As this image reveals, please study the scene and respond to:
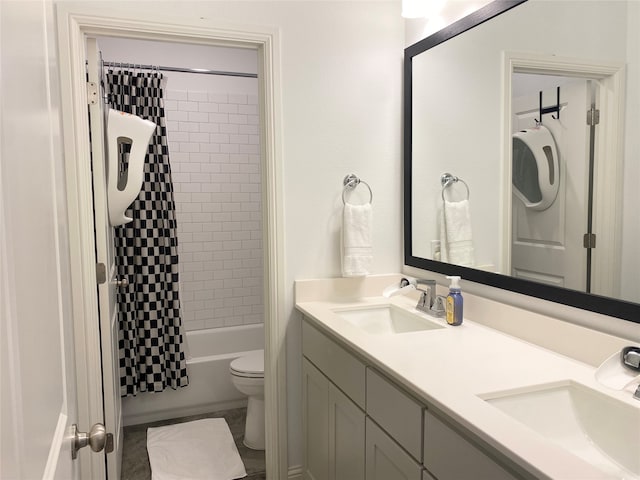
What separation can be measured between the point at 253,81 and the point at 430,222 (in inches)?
80.8

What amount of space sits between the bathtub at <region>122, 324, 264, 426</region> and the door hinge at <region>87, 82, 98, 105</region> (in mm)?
1817

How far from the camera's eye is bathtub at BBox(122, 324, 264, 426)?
3.13m

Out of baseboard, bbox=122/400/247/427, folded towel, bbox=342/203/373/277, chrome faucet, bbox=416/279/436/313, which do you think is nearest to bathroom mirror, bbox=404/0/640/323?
chrome faucet, bbox=416/279/436/313

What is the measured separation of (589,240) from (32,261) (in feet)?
4.63

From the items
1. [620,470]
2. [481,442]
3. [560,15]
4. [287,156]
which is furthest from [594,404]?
[287,156]

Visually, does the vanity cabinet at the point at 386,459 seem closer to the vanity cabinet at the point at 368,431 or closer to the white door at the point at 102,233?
the vanity cabinet at the point at 368,431

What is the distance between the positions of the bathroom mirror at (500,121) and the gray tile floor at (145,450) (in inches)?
51.7

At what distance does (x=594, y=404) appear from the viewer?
125 cm

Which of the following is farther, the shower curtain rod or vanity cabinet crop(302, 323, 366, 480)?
the shower curtain rod

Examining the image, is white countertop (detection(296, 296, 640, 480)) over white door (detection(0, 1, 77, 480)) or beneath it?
beneath

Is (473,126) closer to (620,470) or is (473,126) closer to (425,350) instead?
(425,350)

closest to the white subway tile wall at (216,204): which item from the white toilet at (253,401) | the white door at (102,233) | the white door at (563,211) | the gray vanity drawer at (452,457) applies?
the white toilet at (253,401)

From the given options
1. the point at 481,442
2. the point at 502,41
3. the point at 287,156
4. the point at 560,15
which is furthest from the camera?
the point at 287,156

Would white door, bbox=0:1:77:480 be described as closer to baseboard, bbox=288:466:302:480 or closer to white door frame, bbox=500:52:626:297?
white door frame, bbox=500:52:626:297
